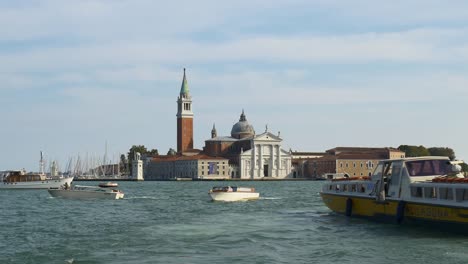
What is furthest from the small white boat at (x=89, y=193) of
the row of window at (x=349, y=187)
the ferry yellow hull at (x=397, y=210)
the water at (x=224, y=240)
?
the ferry yellow hull at (x=397, y=210)

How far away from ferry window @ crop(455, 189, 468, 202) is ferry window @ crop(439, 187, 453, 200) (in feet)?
1.47

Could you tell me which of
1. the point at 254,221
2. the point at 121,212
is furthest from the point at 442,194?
the point at 121,212

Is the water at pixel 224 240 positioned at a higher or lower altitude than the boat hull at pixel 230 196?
lower

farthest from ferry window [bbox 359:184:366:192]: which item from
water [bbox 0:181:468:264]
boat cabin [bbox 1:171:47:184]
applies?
boat cabin [bbox 1:171:47:184]

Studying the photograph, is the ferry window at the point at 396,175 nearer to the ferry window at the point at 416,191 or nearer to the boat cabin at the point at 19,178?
the ferry window at the point at 416,191

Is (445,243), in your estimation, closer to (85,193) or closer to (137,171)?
(85,193)

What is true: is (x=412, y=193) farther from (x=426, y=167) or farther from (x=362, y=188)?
(x=362, y=188)

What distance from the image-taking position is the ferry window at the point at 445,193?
27.9 m

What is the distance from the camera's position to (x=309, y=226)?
3447 centimetres

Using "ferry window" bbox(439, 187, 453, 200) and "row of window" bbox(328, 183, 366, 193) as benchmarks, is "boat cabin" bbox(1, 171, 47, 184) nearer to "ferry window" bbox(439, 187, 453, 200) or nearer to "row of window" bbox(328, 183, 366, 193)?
"row of window" bbox(328, 183, 366, 193)

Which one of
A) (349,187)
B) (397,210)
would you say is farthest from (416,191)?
(349,187)

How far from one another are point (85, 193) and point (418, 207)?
139 ft

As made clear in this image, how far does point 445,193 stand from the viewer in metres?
28.2

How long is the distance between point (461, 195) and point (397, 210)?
4.43 m
